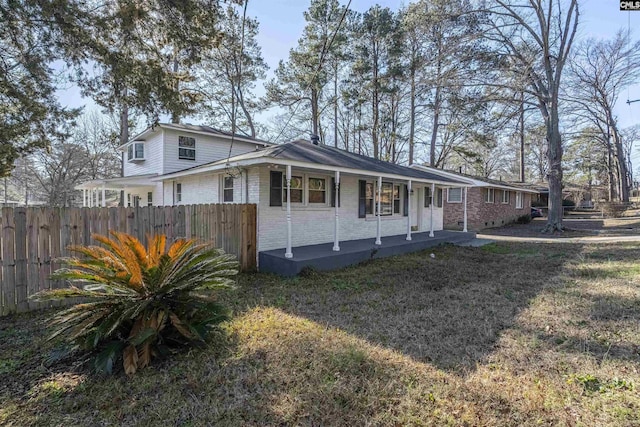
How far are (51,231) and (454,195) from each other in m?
19.3

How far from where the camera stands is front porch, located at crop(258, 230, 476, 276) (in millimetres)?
7273

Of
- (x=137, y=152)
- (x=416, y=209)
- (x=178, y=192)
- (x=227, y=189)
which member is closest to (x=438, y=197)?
(x=416, y=209)

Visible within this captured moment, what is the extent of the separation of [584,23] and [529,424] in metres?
19.8

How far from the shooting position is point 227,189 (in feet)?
30.4

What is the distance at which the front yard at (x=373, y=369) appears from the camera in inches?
98.0

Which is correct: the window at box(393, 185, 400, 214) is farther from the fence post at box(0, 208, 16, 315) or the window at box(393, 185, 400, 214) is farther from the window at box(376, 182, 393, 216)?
the fence post at box(0, 208, 16, 315)

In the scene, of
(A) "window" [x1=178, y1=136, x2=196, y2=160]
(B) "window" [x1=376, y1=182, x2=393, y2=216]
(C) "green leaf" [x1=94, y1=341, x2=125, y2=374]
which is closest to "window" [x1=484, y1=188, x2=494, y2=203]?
(B) "window" [x1=376, y1=182, x2=393, y2=216]

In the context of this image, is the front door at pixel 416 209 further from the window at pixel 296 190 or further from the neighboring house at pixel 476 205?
the window at pixel 296 190

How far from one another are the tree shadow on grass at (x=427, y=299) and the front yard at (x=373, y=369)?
3 centimetres

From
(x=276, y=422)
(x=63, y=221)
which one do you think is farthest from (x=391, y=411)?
(x=63, y=221)

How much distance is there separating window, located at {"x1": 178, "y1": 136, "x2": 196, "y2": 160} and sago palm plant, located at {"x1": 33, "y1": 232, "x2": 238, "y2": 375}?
12.4m

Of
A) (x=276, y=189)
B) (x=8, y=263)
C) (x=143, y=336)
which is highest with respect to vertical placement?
(x=276, y=189)

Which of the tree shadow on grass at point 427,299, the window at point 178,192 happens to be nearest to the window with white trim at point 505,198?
the tree shadow on grass at point 427,299

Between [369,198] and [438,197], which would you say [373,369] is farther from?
[438,197]
